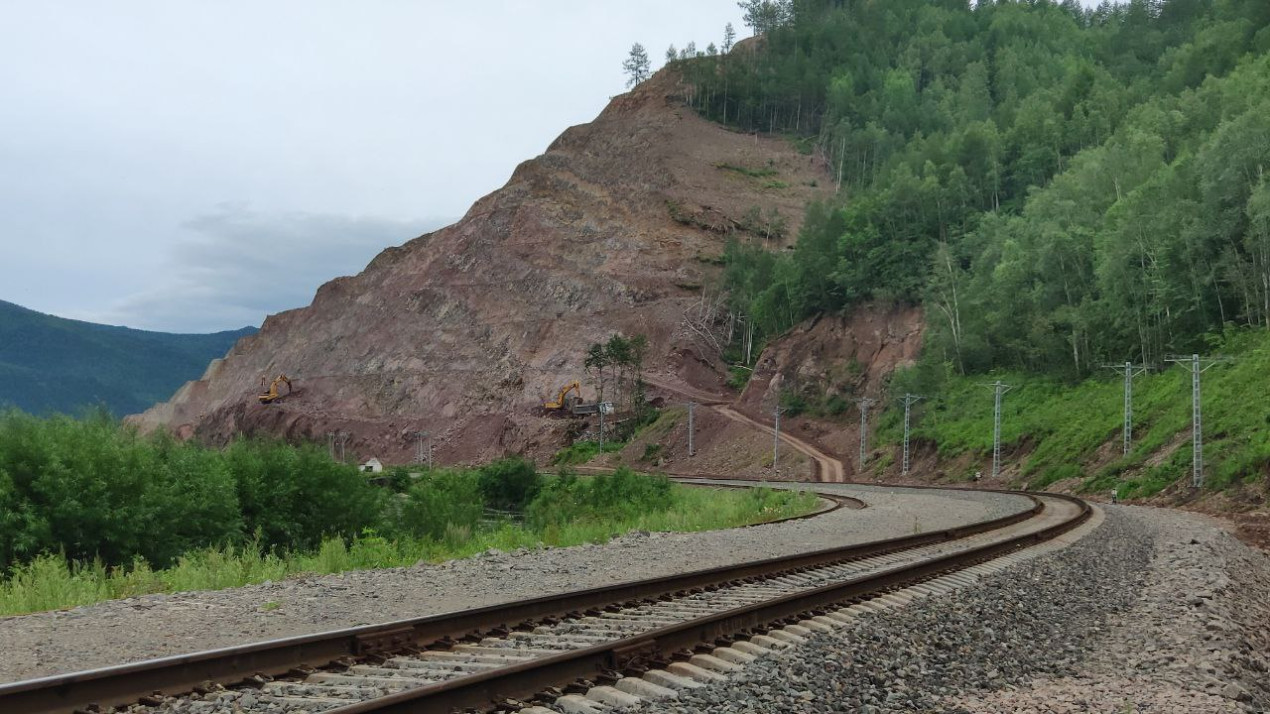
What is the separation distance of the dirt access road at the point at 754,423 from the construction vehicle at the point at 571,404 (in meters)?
6.43

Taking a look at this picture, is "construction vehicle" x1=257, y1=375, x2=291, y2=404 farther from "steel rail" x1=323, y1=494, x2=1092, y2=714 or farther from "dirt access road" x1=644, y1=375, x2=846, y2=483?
"steel rail" x1=323, y1=494, x2=1092, y2=714

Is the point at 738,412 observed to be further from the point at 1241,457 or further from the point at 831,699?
the point at 831,699

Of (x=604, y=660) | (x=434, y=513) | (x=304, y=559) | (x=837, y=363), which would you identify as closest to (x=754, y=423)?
(x=837, y=363)

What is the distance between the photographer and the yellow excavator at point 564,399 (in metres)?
94.4

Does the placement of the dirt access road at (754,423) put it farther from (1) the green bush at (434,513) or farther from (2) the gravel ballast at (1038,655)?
(2) the gravel ballast at (1038,655)

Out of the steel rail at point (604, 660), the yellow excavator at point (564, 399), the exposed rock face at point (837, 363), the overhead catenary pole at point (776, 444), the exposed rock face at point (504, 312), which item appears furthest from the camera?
the exposed rock face at point (504, 312)

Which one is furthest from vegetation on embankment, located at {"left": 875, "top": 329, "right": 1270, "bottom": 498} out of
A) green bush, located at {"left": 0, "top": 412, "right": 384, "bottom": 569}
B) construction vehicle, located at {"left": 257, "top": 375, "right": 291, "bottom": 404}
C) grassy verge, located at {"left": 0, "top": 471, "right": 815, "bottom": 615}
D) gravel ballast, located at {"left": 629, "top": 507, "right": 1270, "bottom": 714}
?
construction vehicle, located at {"left": 257, "top": 375, "right": 291, "bottom": 404}

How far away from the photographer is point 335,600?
38.2 feet

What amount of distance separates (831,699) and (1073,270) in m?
65.6

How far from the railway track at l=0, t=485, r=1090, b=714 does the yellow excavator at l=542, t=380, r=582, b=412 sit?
82251 millimetres

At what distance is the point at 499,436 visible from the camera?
95.9 meters

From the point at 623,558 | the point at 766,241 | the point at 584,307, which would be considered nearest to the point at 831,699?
the point at 623,558

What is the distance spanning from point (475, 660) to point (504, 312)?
101520 mm

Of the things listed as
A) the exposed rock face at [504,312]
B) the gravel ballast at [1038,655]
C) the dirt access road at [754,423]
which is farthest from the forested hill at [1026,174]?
the gravel ballast at [1038,655]
